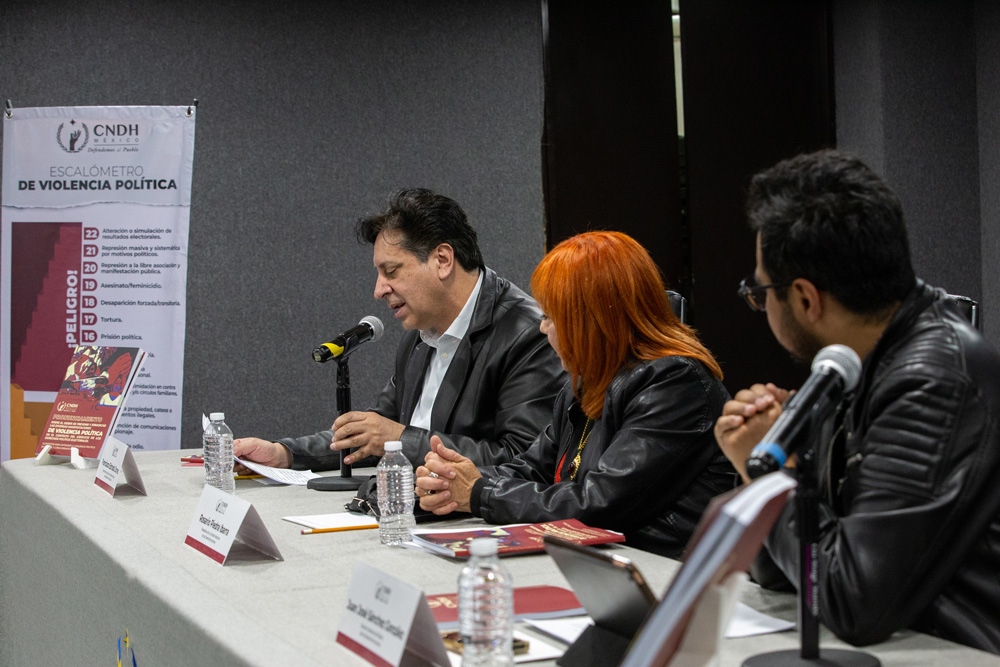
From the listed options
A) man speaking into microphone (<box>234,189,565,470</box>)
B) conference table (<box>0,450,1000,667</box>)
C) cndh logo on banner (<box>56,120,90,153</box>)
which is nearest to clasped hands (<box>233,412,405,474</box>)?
man speaking into microphone (<box>234,189,565,470</box>)

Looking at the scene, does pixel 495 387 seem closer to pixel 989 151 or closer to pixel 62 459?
pixel 62 459

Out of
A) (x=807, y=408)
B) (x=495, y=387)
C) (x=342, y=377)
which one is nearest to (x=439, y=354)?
(x=495, y=387)

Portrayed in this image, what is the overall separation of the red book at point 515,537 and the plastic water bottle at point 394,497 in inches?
1.7

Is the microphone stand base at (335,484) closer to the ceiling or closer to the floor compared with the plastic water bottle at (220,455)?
closer to the floor

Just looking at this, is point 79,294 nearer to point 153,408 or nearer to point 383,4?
point 153,408

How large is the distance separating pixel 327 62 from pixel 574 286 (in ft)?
9.50

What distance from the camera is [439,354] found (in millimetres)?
2861

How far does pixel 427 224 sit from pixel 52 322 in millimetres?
2101

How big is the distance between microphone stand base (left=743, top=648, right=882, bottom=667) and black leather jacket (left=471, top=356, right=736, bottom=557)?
0.71 m

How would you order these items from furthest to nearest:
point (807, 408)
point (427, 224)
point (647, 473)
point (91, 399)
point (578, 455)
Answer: point (427, 224)
point (91, 399)
point (578, 455)
point (647, 473)
point (807, 408)

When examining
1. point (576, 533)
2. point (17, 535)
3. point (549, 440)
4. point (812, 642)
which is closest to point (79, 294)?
point (17, 535)

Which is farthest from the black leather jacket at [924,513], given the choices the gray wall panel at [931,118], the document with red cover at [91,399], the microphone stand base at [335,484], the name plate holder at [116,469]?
the gray wall panel at [931,118]

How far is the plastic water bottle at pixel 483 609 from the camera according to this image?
3.31 feet

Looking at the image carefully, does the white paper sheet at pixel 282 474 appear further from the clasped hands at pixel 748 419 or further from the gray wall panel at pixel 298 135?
the gray wall panel at pixel 298 135
